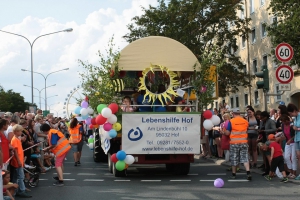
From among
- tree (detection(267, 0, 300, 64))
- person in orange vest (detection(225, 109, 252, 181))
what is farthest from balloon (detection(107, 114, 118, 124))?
tree (detection(267, 0, 300, 64))

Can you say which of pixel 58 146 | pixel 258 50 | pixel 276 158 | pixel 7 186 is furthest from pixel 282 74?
pixel 258 50

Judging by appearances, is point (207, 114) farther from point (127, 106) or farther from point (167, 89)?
point (127, 106)

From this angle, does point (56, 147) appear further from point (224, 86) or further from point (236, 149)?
point (224, 86)

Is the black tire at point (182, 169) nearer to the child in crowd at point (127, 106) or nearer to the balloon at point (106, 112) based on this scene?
the child in crowd at point (127, 106)

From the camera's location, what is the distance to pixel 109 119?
13.9 m

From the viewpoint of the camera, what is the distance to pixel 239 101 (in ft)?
192

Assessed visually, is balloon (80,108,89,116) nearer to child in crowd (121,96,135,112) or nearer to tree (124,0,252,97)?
child in crowd (121,96,135,112)

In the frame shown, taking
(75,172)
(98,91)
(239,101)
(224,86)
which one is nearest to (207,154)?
(75,172)

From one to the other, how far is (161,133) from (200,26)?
27546 millimetres

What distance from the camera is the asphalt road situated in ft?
35.9

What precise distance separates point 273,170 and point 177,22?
27.4 m

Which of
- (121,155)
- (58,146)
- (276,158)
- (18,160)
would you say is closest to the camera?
(18,160)

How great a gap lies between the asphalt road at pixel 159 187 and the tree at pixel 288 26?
16282 mm

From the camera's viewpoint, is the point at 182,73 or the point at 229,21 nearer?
the point at 182,73
